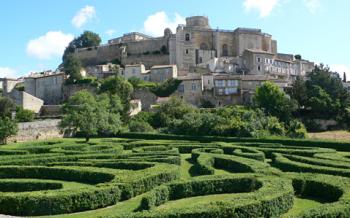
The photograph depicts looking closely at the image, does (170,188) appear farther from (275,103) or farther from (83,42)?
(83,42)

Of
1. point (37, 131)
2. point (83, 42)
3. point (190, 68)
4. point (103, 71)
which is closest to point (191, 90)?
point (190, 68)

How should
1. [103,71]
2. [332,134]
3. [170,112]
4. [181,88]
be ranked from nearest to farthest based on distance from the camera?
[332,134] → [170,112] → [181,88] → [103,71]

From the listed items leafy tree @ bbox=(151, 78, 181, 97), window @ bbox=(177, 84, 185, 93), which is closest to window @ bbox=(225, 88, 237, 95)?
window @ bbox=(177, 84, 185, 93)

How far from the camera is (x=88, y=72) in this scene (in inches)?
3748

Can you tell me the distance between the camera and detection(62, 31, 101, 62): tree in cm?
11896

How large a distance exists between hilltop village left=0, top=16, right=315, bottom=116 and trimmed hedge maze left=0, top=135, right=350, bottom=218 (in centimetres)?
4344

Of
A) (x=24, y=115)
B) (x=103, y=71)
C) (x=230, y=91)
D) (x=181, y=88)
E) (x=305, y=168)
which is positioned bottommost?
(x=305, y=168)

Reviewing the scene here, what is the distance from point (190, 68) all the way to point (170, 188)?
67.6m

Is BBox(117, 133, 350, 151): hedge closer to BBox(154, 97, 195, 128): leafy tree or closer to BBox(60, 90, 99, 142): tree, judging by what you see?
BBox(60, 90, 99, 142): tree

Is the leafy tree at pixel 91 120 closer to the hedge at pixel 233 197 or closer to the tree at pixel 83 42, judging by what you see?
the hedge at pixel 233 197

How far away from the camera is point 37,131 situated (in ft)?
194

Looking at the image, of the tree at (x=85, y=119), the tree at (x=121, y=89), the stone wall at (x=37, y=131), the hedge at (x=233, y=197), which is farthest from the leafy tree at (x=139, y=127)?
the hedge at (x=233, y=197)

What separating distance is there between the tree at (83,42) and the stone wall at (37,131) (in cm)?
5928

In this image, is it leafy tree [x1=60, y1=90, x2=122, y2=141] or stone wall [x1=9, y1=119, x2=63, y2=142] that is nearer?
leafy tree [x1=60, y1=90, x2=122, y2=141]
